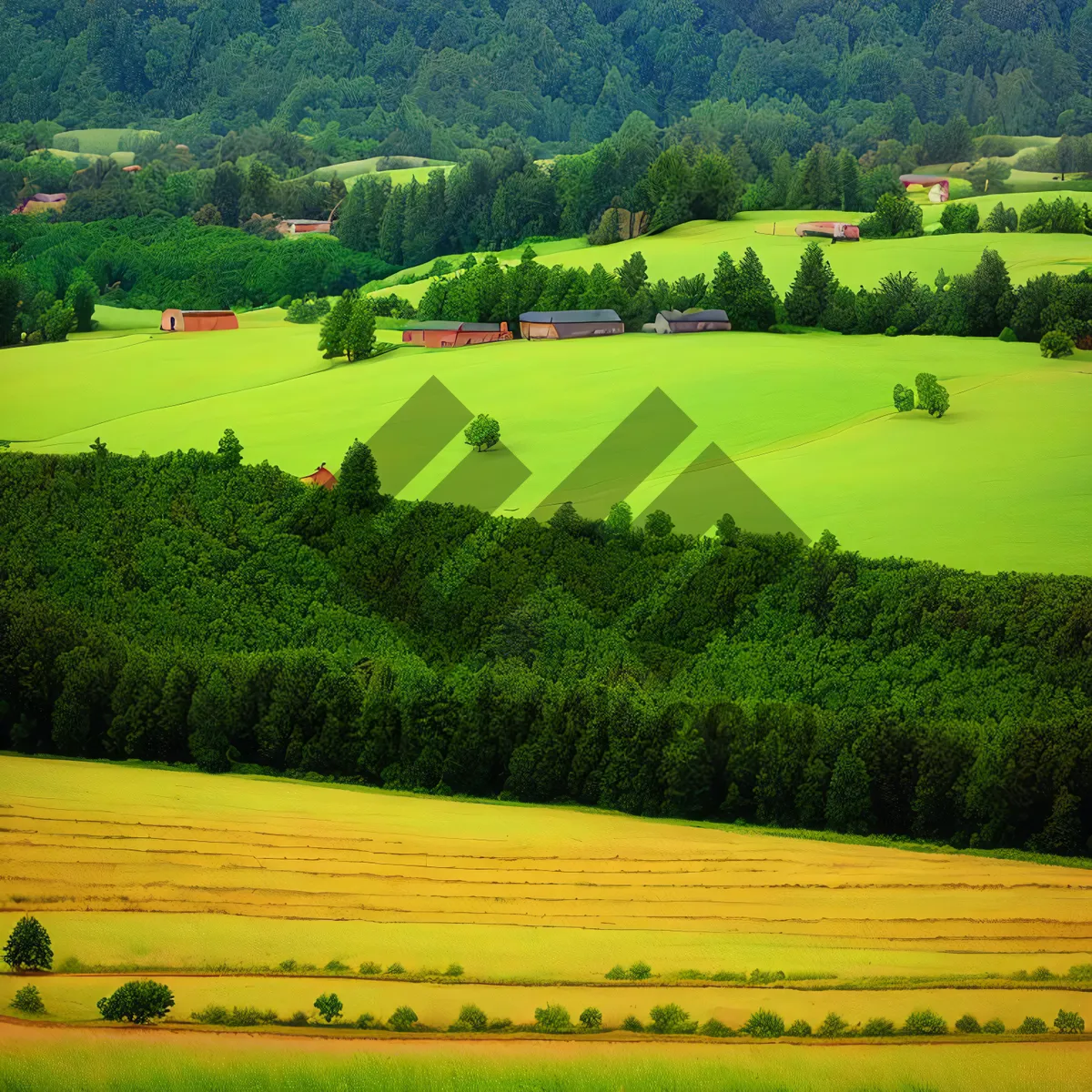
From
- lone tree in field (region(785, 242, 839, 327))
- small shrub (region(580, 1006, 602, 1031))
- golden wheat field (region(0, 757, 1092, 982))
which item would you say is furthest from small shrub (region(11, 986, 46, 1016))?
lone tree in field (region(785, 242, 839, 327))

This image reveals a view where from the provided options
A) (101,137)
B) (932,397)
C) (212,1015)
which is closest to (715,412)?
(932,397)

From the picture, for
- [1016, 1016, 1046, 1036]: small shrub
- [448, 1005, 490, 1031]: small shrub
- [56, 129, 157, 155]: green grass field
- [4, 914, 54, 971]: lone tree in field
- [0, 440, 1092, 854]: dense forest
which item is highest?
[56, 129, 157, 155]: green grass field

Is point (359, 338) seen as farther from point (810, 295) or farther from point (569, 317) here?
point (810, 295)

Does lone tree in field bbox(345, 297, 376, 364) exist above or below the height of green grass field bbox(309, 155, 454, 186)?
below

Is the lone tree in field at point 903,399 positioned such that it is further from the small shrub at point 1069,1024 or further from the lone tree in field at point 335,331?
the small shrub at point 1069,1024

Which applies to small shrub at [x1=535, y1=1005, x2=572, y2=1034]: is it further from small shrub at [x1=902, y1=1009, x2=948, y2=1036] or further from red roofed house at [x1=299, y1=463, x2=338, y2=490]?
red roofed house at [x1=299, y1=463, x2=338, y2=490]

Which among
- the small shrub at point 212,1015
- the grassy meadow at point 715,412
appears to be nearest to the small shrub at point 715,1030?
the small shrub at point 212,1015

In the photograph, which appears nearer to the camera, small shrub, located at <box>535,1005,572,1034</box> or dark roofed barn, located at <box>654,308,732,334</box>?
small shrub, located at <box>535,1005,572,1034</box>
